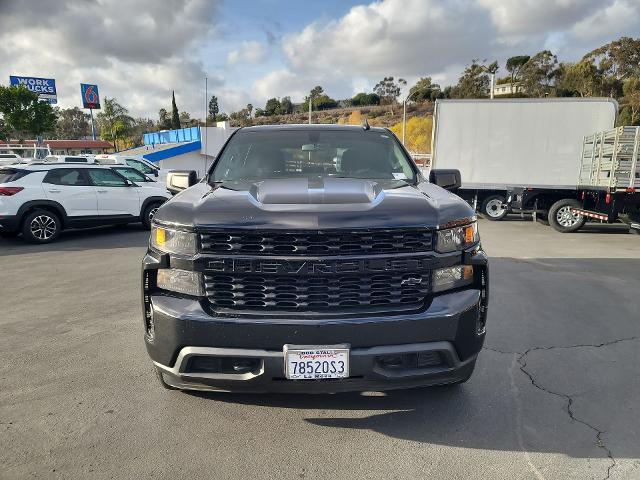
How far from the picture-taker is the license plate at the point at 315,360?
240 centimetres

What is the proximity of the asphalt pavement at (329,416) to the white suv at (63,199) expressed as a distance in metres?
5.02

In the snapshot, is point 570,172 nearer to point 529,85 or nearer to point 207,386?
point 207,386

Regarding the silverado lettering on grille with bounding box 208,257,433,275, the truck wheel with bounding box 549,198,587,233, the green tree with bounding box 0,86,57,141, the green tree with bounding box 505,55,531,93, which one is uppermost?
the green tree with bounding box 505,55,531,93

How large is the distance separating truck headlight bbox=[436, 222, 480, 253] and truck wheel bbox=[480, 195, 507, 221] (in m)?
10.7

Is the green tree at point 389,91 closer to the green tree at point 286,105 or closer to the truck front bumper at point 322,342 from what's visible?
the green tree at point 286,105

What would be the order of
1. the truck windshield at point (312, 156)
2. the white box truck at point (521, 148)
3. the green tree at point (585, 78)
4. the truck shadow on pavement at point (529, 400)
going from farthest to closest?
the green tree at point (585, 78) < the white box truck at point (521, 148) < the truck windshield at point (312, 156) < the truck shadow on pavement at point (529, 400)

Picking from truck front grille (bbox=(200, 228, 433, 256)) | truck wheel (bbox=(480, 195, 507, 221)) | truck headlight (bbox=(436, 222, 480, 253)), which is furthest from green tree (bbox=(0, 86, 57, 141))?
truck headlight (bbox=(436, 222, 480, 253))

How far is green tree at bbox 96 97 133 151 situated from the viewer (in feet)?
231

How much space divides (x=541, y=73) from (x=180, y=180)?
6390cm

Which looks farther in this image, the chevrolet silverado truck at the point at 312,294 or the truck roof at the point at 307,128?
the truck roof at the point at 307,128

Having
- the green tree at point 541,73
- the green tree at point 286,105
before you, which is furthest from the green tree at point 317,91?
the green tree at point 541,73

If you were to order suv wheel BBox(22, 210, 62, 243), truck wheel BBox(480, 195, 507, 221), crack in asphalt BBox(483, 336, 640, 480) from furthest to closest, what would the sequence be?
truck wheel BBox(480, 195, 507, 221)
suv wheel BBox(22, 210, 62, 243)
crack in asphalt BBox(483, 336, 640, 480)

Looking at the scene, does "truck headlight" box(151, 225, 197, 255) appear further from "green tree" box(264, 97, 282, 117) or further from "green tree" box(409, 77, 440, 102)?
"green tree" box(264, 97, 282, 117)

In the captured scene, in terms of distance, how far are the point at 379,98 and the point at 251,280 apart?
10174 centimetres
